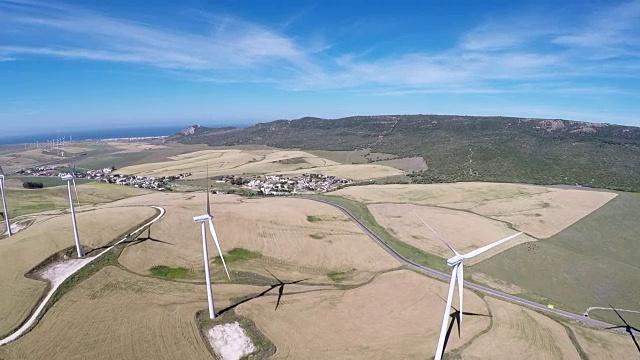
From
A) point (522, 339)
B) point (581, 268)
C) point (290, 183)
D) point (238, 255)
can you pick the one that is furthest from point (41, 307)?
point (290, 183)

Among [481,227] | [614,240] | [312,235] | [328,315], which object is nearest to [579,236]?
[614,240]

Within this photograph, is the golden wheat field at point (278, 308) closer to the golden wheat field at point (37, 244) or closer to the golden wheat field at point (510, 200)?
the golden wheat field at point (37, 244)

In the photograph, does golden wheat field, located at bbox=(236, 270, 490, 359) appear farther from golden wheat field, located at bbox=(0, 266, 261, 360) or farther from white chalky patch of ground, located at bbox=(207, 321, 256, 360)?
golden wheat field, located at bbox=(0, 266, 261, 360)

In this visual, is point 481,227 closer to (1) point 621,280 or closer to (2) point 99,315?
(1) point 621,280

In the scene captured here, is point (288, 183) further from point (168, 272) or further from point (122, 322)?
point (122, 322)

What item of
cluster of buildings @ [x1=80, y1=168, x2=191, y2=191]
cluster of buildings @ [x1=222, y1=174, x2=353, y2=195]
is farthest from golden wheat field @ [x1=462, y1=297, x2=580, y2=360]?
cluster of buildings @ [x1=80, y1=168, x2=191, y2=191]
